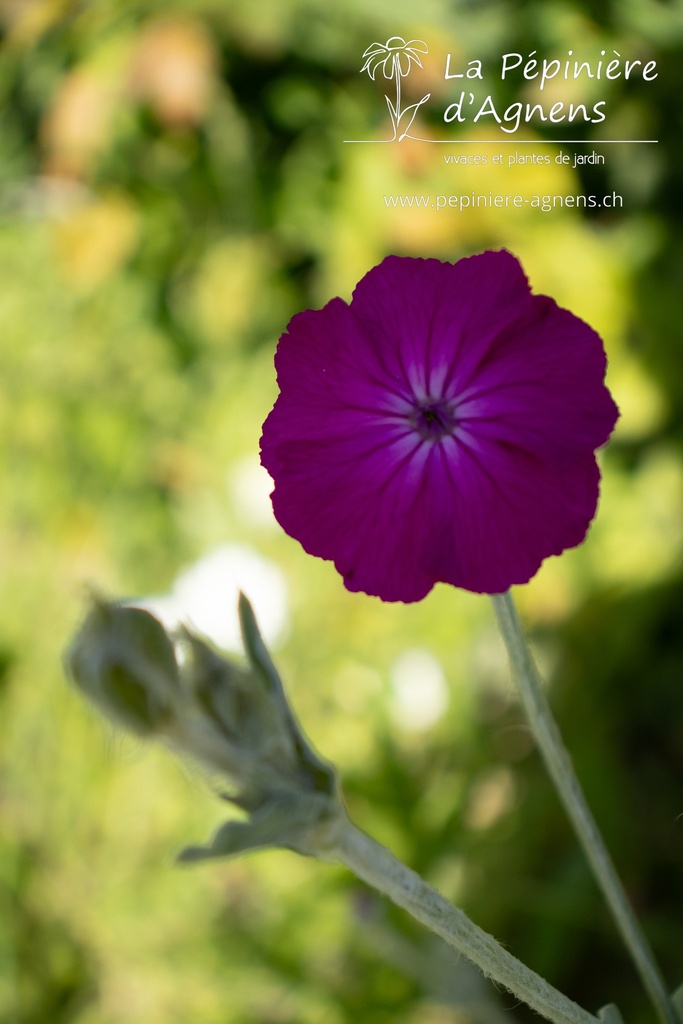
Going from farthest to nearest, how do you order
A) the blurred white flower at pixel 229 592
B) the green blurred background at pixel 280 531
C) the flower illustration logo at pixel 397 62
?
the flower illustration logo at pixel 397 62, the blurred white flower at pixel 229 592, the green blurred background at pixel 280 531

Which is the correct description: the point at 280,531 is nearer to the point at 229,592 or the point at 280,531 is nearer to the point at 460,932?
the point at 229,592

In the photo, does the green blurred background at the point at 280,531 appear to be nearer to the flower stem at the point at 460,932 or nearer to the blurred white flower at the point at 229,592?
the blurred white flower at the point at 229,592

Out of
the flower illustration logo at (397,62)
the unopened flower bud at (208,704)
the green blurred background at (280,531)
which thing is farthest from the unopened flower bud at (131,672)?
the flower illustration logo at (397,62)

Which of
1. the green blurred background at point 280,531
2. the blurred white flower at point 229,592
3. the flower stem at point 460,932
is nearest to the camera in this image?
the flower stem at point 460,932

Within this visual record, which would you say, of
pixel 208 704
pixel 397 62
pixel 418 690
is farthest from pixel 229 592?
pixel 208 704

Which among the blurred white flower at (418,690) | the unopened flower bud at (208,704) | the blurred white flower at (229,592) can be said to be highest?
the blurred white flower at (229,592)

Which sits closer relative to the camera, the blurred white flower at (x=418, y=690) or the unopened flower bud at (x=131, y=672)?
the unopened flower bud at (x=131, y=672)

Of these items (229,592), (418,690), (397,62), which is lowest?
(418,690)
